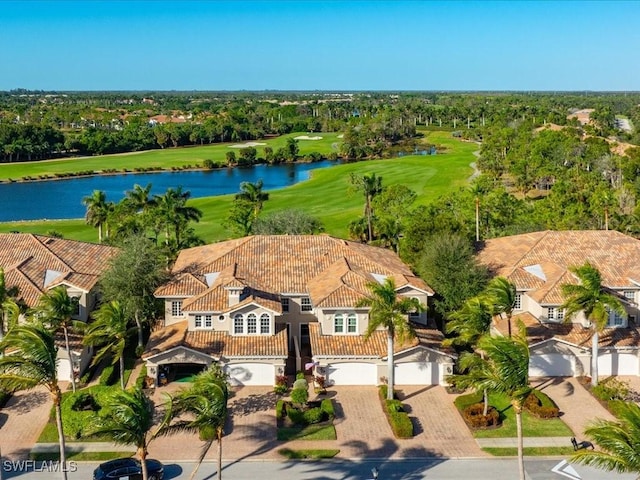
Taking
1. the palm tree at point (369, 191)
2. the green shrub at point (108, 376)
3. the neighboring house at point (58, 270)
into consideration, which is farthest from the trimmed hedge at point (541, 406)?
the palm tree at point (369, 191)

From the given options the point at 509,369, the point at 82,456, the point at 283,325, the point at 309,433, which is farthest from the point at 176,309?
the point at 509,369

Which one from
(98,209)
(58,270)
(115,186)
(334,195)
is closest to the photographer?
(58,270)

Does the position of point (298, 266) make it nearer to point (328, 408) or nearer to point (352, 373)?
point (352, 373)

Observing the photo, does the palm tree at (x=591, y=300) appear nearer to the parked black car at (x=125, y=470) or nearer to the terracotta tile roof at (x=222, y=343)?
the terracotta tile roof at (x=222, y=343)

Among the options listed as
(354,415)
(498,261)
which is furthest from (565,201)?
(354,415)

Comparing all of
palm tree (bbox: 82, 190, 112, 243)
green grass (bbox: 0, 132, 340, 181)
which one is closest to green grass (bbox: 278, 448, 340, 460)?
palm tree (bbox: 82, 190, 112, 243)

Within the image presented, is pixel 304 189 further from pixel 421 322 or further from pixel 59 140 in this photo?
pixel 59 140
